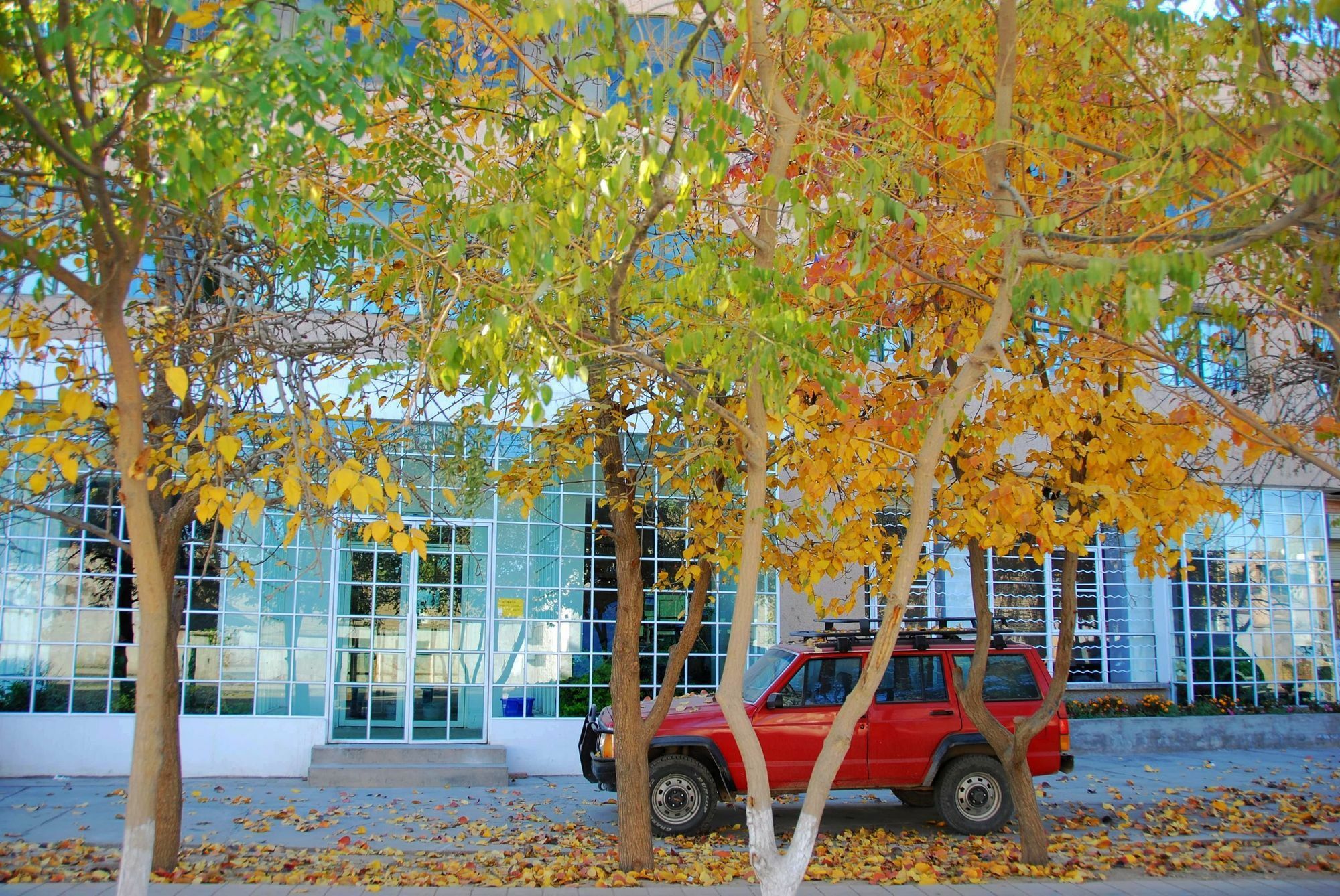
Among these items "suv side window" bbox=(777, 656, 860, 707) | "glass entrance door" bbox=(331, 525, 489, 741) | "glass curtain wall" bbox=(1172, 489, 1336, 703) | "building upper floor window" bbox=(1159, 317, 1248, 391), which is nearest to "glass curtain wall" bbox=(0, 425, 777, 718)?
"glass entrance door" bbox=(331, 525, 489, 741)

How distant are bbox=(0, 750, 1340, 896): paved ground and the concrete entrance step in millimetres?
213

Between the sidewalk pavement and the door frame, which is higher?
the door frame

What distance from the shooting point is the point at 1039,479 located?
776 cm

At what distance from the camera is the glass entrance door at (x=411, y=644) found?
12484 mm

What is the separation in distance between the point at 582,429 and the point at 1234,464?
1159 cm

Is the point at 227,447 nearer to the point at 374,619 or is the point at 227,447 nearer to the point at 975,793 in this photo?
the point at 975,793

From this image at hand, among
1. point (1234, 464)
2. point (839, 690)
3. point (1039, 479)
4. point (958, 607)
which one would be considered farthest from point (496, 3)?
point (1234, 464)

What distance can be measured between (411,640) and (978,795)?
6.78 meters

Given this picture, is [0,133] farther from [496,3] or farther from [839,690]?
[839,690]

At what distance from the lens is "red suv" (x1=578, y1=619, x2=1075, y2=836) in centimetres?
938

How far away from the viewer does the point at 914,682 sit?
10039 mm

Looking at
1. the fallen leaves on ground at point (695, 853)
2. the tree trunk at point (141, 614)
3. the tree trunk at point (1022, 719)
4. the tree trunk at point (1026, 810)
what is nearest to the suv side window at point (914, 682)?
the fallen leaves on ground at point (695, 853)

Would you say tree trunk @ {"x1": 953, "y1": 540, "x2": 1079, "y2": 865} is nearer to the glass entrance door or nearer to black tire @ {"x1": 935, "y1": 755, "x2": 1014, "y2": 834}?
black tire @ {"x1": 935, "y1": 755, "x2": 1014, "y2": 834}

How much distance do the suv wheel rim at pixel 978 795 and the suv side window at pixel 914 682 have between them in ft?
2.55
